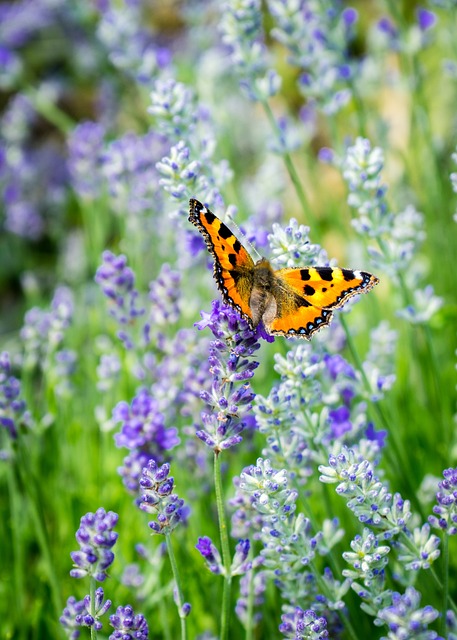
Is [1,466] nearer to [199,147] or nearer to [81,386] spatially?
[81,386]

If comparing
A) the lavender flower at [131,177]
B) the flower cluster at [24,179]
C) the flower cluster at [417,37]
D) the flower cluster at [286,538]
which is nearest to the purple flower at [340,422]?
the flower cluster at [286,538]

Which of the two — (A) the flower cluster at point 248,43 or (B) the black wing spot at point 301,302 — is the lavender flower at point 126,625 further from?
(A) the flower cluster at point 248,43

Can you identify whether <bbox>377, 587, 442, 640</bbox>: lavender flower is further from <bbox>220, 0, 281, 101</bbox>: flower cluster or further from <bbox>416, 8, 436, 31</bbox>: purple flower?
<bbox>416, 8, 436, 31</bbox>: purple flower

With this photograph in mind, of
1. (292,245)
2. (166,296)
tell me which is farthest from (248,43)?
(292,245)

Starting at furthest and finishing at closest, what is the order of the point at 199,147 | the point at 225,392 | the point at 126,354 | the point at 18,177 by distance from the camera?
the point at 18,177 → the point at 126,354 → the point at 199,147 → the point at 225,392

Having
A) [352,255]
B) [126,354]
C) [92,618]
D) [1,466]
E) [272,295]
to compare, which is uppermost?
[352,255]

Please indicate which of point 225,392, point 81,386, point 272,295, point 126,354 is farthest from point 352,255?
point 225,392

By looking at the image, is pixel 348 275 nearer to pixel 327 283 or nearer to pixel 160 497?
pixel 327 283
